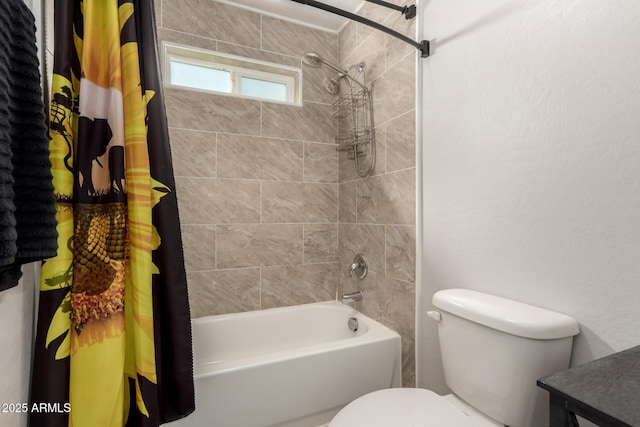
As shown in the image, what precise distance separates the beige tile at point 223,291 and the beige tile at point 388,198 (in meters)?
0.90

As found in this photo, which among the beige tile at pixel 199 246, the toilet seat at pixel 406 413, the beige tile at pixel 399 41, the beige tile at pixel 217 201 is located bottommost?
the toilet seat at pixel 406 413

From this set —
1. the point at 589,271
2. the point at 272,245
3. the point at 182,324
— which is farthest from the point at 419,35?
the point at 182,324

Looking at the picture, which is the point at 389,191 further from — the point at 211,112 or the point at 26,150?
the point at 26,150

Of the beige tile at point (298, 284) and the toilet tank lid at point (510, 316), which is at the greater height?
the toilet tank lid at point (510, 316)

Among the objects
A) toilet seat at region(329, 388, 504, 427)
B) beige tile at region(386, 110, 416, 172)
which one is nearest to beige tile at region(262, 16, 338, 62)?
beige tile at region(386, 110, 416, 172)

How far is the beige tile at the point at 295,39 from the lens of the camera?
2213mm

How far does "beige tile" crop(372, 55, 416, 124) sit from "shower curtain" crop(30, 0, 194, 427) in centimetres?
121

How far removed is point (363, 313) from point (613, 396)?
1.59 meters

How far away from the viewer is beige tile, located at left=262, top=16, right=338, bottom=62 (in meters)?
2.21

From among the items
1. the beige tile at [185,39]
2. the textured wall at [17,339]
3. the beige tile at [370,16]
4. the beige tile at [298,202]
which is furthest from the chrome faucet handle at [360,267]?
the beige tile at [185,39]

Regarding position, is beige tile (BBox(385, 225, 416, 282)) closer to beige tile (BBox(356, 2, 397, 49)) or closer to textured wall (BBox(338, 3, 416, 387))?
textured wall (BBox(338, 3, 416, 387))

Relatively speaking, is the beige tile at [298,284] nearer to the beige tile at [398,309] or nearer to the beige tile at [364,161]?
the beige tile at [398,309]

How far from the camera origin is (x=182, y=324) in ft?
3.54

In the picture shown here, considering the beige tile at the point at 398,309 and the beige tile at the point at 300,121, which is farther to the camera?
the beige tile at the point at 300,121
